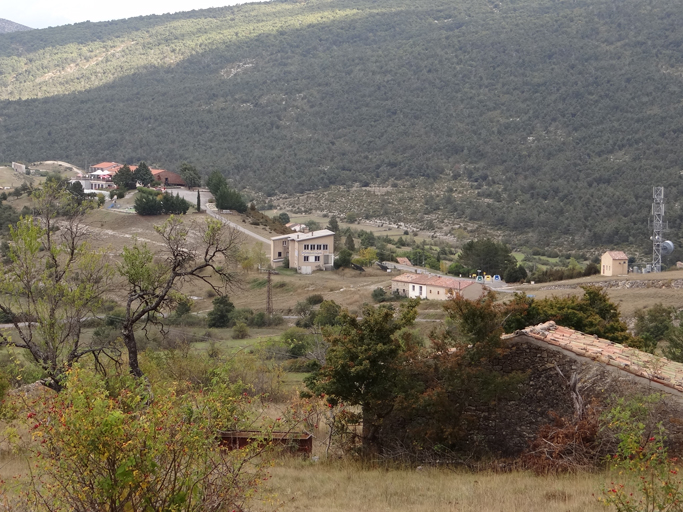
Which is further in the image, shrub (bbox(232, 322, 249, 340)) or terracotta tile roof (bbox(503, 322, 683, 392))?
shrub (bbox(232, 322, 249, 340))

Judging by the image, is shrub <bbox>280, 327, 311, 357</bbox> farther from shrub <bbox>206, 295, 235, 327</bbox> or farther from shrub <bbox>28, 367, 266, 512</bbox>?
shrub <bbox>28, 367, 266, 512</bbox>

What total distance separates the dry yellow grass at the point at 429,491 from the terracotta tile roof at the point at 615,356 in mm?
1625

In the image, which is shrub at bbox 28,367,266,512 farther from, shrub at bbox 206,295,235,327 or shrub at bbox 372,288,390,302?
shrub at bbox 372,288,390,302

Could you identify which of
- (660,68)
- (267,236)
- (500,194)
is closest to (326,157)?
(500,194)

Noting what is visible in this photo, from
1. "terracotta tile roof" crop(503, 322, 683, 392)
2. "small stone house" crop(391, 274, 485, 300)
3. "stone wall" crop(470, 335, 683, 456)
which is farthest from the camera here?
"small stone house" crop(391, 274, 485, 300)

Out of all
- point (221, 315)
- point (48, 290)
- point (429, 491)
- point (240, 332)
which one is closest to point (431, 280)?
point (221, 315)

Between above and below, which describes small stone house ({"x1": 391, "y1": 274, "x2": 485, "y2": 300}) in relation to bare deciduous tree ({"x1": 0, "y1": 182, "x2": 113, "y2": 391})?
below

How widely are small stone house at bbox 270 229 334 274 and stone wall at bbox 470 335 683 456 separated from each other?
42.1 m

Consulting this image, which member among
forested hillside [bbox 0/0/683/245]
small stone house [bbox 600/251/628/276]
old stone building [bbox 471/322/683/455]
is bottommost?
small stone house [bbox 600/251/628/276]

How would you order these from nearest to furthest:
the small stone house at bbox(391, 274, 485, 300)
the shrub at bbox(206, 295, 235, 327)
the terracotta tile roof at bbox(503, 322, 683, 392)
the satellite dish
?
1. the terracotta tile roof at bbox(503, 322, 683, 392)
2. the shrub at bbox(206, 295, 235, 327)
3. the small stone house at bbox(391, 274, 485, 300)
4. the satellite dish

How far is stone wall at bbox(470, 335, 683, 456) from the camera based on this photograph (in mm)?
10844

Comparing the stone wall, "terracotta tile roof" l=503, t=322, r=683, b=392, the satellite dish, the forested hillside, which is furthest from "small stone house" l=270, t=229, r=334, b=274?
the stone wall

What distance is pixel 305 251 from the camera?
2138 inches

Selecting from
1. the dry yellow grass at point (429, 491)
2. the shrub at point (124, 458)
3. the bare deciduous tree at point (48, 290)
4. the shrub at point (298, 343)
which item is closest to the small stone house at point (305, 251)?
the shrub at point (298, 343)
